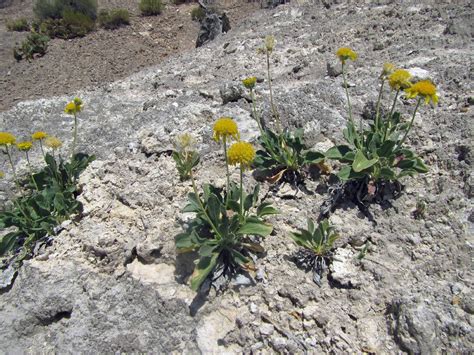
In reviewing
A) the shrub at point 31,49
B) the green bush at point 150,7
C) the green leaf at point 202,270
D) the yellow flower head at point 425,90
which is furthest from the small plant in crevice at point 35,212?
the green bush at point 150,7

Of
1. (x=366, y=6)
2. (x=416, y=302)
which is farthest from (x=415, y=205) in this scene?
(x=366, y=6)

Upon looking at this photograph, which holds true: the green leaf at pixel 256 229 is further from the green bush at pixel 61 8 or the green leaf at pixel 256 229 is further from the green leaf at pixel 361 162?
the green bush at pixel 61 8

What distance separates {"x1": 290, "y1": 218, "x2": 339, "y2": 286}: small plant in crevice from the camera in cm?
323

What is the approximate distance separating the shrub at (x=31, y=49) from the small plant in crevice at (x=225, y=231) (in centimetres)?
1379

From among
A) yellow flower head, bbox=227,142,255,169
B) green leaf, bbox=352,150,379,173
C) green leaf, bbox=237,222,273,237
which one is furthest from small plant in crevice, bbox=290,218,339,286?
yellow flower head, bbox=227,142,255,169

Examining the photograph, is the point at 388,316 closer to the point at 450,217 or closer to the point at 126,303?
the point at 450,217

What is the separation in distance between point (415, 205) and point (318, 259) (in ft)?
4.13

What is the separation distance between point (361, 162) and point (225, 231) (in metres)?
1.54

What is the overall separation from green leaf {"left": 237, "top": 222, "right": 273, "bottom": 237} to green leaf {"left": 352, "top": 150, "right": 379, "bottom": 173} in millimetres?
Result: 1068

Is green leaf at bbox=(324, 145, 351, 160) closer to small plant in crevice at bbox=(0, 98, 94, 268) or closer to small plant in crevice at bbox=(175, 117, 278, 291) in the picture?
small plant in crevice at bbox=(175, 117, 278, 291)

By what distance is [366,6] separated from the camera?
8172 millimetres

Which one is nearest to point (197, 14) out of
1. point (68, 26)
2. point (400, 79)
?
point (68, 26)

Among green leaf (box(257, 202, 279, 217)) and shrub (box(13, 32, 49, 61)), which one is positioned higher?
green leaf (box(257, 202, 279, 217))

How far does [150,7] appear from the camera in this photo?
17.4 metres
